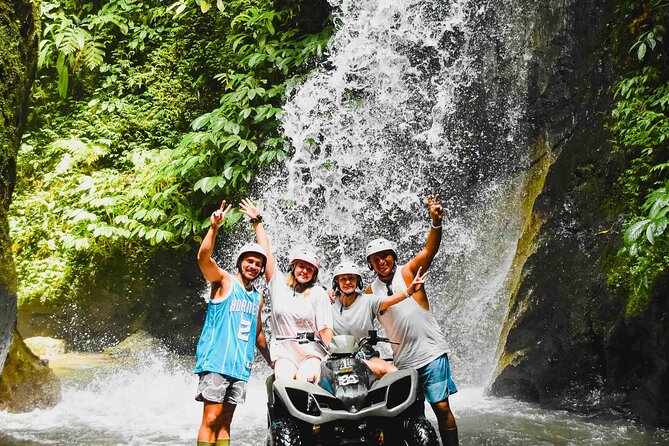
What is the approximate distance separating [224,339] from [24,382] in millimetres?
3715

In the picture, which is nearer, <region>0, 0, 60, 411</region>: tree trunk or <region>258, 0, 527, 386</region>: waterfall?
<region>0, 0, 60, 411</region>: tree trunk

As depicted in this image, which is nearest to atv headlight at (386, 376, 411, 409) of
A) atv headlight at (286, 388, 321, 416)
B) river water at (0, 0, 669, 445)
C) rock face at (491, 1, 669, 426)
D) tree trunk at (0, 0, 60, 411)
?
atv headlight at (286, 388, 321, 416)

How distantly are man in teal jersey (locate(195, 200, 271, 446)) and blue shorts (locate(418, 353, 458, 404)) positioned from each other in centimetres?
114

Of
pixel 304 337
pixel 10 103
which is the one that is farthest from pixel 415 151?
pixel 304 337

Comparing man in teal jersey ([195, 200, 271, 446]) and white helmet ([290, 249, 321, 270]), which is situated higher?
white helmet ([290, 249, 321, 270])

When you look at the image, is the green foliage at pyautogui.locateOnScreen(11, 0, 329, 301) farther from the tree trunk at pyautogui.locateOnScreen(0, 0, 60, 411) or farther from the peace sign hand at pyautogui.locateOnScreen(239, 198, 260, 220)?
the peace sign hand at pyautogui.locateOnScreen(239, 198, 260, 220)

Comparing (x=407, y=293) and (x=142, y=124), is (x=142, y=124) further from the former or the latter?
(x=407, y=293)

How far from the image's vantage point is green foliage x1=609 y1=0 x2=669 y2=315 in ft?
20.5

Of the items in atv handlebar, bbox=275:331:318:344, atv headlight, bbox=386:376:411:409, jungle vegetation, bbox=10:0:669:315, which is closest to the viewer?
atv headlight, bbox=386:376:411:409

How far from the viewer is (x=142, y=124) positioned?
12430mm

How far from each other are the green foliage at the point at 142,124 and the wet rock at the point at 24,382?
3.79 metres

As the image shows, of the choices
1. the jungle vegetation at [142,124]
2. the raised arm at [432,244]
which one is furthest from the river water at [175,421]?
the jungle vegetation at [142,124]

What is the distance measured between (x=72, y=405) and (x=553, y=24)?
913 centimetres

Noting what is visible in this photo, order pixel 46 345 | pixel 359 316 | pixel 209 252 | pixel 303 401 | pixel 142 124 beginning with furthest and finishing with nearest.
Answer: pixel 142 124, pixel 46 345, pixel 359 316, pixel 209 252, pixel 303 401
